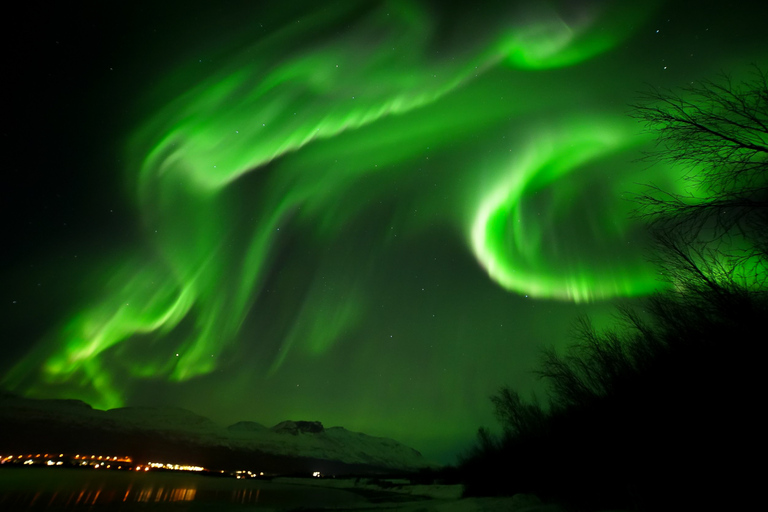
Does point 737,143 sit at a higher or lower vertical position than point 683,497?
higher

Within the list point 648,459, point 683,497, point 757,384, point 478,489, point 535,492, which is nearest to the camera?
point 757,384

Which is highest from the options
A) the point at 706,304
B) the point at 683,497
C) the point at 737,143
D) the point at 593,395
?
the point at 593,395

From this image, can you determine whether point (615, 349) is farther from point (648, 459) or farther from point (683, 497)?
point (683, 497)

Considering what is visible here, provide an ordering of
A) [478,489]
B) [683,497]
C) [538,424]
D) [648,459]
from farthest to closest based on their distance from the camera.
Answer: [478,489]
[538,424]
[648,459]
[683,497]

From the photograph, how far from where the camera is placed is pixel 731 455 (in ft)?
35.1

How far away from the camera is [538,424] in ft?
147

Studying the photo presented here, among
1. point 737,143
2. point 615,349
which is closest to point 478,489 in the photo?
point 615,349

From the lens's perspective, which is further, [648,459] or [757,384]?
[648,459]

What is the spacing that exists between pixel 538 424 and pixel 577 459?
22061 millimetres

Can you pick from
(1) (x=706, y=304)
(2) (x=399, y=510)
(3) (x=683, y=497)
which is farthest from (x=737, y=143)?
(2) (x=399, y=510)

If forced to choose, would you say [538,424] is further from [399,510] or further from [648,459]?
[648,459]

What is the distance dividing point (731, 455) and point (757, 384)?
247 centimetres

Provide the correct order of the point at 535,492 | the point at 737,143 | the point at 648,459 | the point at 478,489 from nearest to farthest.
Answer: the point at 737,143 < the point at 648,459 < the point at 535,492 < the point at 478,489

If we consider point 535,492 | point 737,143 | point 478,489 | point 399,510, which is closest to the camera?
point 737,143
